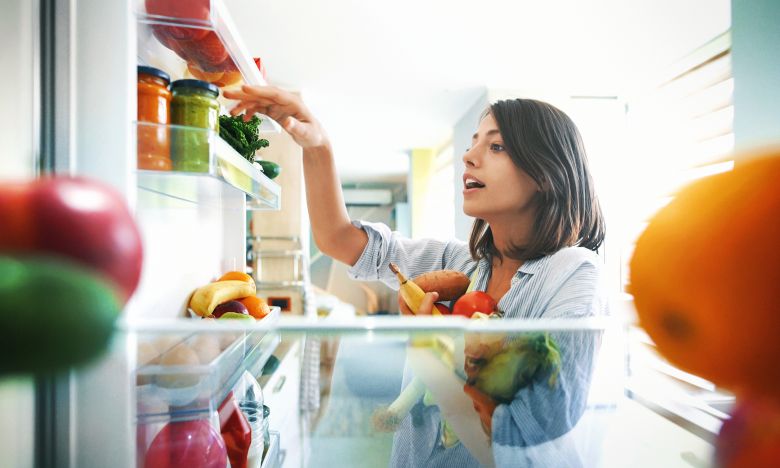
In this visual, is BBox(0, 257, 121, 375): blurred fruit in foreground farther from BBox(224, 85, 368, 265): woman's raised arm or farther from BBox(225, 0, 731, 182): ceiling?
BBox(225, 0, 731, 182): ceiling

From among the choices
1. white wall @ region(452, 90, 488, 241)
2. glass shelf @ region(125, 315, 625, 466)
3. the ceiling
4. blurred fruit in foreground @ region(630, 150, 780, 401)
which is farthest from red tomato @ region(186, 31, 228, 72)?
white wall @ region(452, 90, 488, 241)

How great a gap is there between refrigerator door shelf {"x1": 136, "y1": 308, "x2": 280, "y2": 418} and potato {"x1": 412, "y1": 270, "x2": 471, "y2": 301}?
312 millimetres

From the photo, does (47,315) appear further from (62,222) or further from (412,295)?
(412,295)

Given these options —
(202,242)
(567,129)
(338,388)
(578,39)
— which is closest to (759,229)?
(338,388)

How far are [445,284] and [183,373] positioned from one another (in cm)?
39

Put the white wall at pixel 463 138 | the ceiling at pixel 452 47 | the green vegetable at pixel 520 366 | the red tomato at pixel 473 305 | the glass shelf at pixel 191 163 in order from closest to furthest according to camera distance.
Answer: the green vegetable at pixel 520 366 < the glass shelf at pixel 191 163 < the red tomato at pixel 473 305 < the ceiling at pixel 452 47 < the white wall at pixel 463 138

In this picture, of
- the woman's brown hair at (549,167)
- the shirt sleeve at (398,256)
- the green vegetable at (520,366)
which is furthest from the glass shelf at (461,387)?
the shirt sleeve at (398,256)

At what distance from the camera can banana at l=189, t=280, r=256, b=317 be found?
0.68 metres

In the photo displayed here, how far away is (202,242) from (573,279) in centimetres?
65

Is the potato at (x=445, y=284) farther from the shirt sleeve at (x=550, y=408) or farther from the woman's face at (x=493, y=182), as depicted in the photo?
the shirt sleeve at (x=550, y=408)

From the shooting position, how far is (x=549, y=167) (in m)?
0.60

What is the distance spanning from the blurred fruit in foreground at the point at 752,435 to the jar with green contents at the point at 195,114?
0.39 m

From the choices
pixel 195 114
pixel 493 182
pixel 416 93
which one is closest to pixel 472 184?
pixel 493 182

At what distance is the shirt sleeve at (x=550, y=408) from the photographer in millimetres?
250
